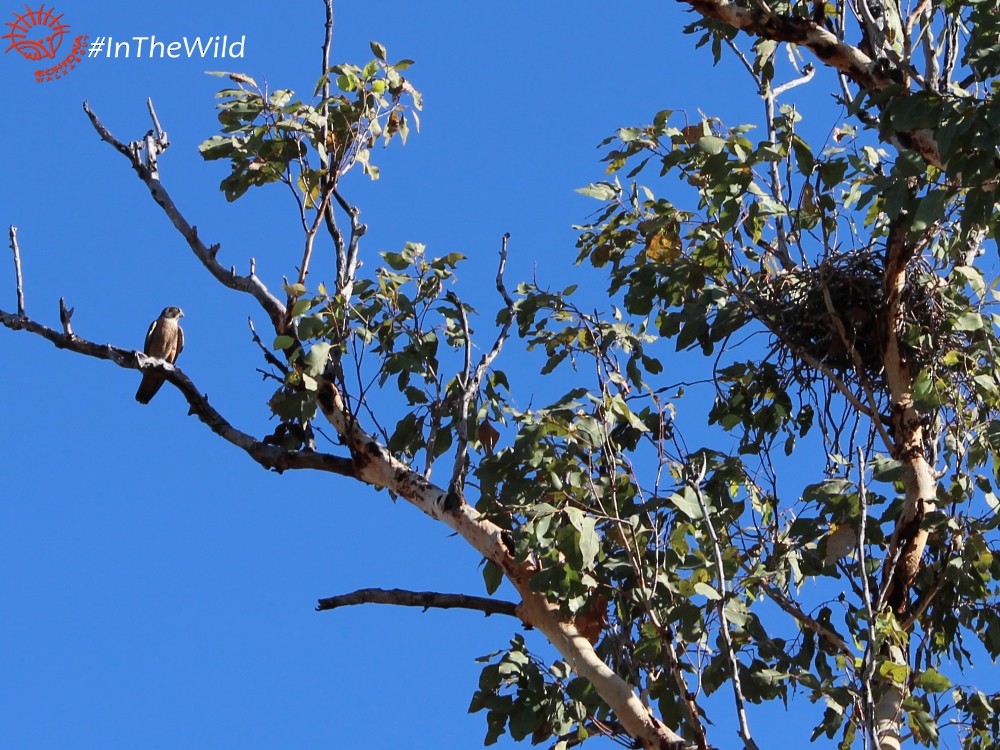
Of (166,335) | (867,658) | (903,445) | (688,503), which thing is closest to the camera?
(867,658)

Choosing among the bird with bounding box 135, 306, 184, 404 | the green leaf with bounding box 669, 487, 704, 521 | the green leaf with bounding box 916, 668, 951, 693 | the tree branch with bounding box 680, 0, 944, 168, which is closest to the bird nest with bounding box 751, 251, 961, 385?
the tree branch with bounding box 680, 0, 944, 168

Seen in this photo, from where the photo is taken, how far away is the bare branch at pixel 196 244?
541cm

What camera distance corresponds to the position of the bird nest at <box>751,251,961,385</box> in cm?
531

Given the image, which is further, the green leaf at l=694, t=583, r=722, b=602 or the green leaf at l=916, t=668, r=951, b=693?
the green leaf at l=916, t=668, r=951, b=693

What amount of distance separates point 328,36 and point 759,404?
244 cm

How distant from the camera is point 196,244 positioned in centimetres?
575

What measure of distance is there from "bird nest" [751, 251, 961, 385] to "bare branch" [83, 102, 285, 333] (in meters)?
1.94

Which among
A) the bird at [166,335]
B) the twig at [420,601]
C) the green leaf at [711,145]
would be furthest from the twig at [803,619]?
the bird at [166,335]

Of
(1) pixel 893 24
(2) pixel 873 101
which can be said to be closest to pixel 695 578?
(2) pixel 873 101

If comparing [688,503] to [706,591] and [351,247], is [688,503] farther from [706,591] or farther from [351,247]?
[351,247]

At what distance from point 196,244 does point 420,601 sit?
1907 mm

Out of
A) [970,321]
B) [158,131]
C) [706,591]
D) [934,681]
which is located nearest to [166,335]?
[158,131]

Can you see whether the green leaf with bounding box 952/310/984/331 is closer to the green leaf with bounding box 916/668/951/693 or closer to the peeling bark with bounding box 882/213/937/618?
the peeling bark with bounding box 882/213/937/618

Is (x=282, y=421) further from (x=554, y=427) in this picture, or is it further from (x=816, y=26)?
(x=816, y=26)
